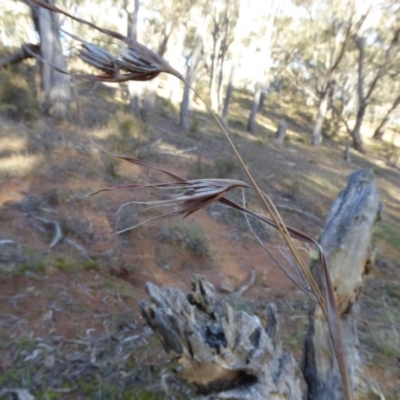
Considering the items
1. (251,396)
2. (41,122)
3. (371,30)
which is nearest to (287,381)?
(251,396)

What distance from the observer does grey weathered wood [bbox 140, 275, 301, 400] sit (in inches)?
75.0

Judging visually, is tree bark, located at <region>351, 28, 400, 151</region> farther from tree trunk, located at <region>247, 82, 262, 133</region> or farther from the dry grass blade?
the dry grass blade

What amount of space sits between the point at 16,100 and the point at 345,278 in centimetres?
913

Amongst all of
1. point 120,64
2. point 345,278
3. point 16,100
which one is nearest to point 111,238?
point 345,278

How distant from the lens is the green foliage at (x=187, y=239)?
5.32 m

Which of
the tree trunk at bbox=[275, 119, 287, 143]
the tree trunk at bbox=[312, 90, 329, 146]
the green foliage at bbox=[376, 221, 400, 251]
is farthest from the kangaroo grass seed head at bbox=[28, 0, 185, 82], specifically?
the tree trunk at bbox=[312, 90, 329, 146]

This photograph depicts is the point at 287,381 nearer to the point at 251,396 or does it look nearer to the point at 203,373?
the point at 251,396

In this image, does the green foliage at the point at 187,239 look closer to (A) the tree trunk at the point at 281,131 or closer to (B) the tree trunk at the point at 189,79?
(B) the tree trunk at the point at 189,79

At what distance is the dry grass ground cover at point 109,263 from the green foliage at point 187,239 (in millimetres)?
17

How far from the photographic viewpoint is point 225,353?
194 cm

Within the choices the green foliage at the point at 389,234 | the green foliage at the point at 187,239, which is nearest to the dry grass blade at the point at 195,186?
the green foliage at the point at 187,239

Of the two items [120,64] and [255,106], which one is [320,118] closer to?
[255,106]

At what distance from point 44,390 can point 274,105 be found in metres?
30.2

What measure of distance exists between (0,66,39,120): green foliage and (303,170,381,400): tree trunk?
26.7 feet
